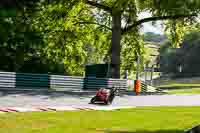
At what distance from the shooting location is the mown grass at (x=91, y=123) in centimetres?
1470

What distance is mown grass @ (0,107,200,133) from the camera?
14.7 metres

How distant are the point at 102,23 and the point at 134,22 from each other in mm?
4442

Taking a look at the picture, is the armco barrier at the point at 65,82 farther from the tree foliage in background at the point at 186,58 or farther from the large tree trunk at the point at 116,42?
the tree foliage in background at the point at 186,58

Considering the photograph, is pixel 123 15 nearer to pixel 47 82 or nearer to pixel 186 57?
pixel 47 82

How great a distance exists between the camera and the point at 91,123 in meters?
16.7

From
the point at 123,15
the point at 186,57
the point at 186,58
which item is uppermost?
the point at 123,15

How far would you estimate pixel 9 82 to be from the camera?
31.8 meters

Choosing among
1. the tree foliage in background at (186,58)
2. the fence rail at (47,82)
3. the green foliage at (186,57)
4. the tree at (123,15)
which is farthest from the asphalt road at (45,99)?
the green foliage at (186,57)

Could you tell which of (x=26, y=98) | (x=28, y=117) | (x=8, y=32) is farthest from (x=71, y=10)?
(x=8, y=32)

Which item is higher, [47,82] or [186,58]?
[186,58]

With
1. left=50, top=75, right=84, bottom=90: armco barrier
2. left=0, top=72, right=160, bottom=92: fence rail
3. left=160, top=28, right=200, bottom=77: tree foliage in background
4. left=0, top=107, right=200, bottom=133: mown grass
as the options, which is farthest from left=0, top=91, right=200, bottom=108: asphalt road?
left=160, top=28, right=200, bottom=77: tree foliage in background

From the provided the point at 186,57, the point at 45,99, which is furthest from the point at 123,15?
the point at 186,57

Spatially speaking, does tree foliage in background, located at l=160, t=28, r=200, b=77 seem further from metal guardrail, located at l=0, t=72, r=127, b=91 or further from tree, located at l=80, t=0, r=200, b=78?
metal guardrail, located at l=0, t=72, r=127, b=91

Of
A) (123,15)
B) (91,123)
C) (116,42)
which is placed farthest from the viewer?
(123,15)
